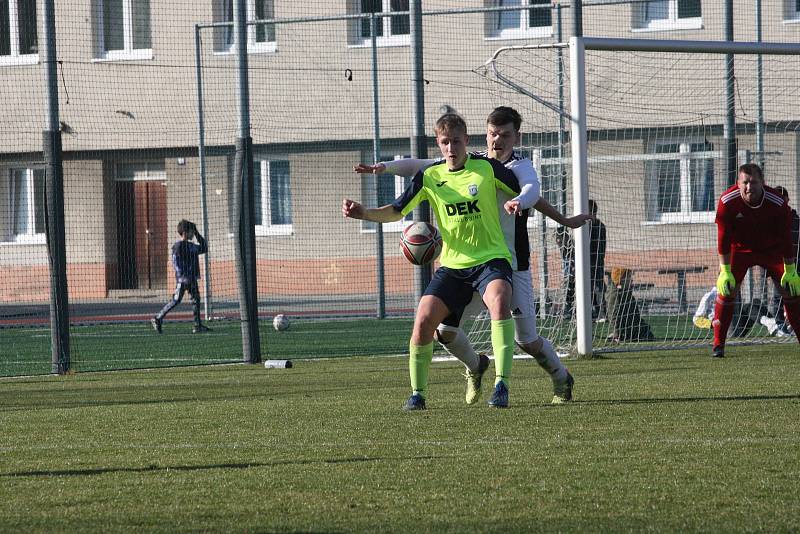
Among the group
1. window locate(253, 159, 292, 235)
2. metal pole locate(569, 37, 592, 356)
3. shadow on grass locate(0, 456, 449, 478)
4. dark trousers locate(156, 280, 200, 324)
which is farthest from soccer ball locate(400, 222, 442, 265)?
window locate(253, 159, 292, 235)

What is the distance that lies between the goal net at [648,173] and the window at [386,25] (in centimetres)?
373

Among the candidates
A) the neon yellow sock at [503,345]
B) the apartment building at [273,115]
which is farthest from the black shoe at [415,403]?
the apartment building at [273,115]

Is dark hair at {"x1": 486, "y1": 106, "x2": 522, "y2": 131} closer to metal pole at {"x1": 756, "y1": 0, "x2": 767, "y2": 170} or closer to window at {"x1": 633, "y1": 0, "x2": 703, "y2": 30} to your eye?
metal pole at {"x1": 756, "y1": 0, "x2": 767, "y2": 170}

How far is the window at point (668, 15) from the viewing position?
82.8 ft

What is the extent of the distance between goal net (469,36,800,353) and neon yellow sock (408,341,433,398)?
16.5 ft

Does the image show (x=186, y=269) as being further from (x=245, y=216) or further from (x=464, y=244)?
(x=464, y=244)

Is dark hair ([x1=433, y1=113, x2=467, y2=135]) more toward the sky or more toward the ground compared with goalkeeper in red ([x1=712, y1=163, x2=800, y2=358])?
more toward the sky

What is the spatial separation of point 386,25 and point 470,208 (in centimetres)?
1862

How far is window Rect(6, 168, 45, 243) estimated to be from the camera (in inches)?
951

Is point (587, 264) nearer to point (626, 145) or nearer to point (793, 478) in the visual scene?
point (793, 478)

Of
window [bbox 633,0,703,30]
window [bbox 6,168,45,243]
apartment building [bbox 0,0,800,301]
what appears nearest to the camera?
apartment building [bbox 0,0,800,301]

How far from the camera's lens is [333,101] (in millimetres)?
27094

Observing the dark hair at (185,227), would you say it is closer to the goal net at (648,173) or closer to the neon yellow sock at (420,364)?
the goal net at (648,173)

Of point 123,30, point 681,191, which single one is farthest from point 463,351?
point 123,30
